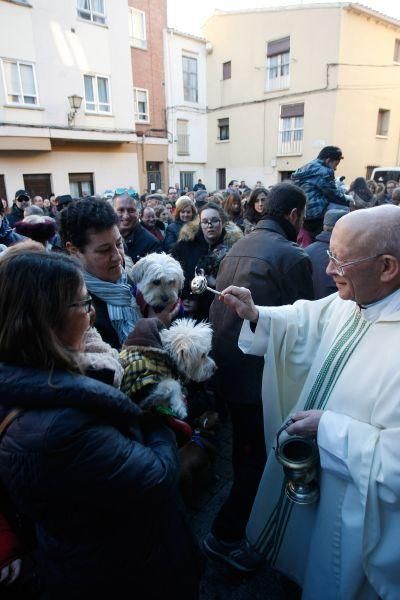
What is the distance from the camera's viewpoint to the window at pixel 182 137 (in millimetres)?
21250

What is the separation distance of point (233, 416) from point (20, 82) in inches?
587

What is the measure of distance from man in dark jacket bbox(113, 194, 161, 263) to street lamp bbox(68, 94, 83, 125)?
1177 centimetres

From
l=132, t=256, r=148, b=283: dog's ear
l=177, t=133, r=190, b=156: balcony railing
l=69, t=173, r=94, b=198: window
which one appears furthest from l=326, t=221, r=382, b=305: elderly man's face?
l=177, t=133, r=190, b=156: balcony railing

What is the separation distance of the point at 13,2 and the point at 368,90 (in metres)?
16.0

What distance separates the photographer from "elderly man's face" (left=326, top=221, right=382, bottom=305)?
1508mm

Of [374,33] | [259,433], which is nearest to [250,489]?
[259,433]

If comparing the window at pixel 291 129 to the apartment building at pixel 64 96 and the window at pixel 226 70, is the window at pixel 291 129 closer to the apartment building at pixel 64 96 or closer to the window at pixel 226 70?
the window at pixel 226 70

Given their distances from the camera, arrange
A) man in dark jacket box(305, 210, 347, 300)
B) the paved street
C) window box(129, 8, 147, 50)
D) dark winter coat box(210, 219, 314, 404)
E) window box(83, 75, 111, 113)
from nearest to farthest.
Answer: the paved street < dark winter coat box(210, 219, 314, 404) < man in dark jacket box(305, 210, 347, 300) < window box(83, 75, 111, 113) < window box(129, 8, 147, 50)

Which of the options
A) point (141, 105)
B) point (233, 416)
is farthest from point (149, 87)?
point (233, 416)

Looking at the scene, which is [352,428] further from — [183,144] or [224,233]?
[183,144]

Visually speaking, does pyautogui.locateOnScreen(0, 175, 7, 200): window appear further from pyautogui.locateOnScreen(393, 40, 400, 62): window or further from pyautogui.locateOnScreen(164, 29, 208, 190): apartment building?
pyautogui.locateOnScreen(393, 40, 400, 62): window

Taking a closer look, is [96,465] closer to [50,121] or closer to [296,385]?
[296,385]

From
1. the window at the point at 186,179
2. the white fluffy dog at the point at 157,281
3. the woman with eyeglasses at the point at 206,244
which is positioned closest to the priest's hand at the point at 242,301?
the white fluffy dog at the point at 157,281

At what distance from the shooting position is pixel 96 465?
3.31 ft
